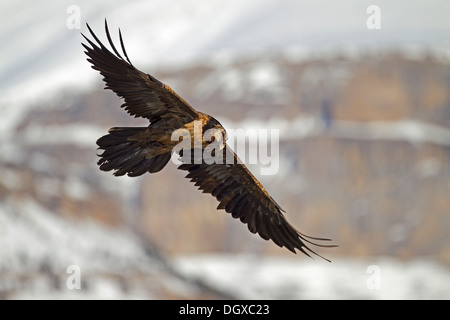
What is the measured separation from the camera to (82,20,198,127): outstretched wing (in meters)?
14.4

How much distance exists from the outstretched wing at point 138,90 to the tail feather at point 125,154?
432mm

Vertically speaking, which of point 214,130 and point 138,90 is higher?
point 138,90

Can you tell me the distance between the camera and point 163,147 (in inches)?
603

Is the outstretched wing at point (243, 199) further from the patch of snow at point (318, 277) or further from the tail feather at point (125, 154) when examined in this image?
the patch of snow at point (318, 277)

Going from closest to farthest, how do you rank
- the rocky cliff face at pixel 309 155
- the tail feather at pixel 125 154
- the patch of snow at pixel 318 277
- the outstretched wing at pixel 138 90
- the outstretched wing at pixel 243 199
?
the outstretched wing at pixel 138 90
the tail feather at pixel 125 154
the outstretched wing at pixel 243 199
the patch of snow at pixel 318 277
the rocky cliff face at pixel 309 155

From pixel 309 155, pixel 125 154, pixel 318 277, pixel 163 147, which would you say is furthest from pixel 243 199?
pixel 309 155

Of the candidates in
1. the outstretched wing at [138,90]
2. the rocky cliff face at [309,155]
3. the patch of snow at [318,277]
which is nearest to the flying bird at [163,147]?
the outstretched wing at [138,90]

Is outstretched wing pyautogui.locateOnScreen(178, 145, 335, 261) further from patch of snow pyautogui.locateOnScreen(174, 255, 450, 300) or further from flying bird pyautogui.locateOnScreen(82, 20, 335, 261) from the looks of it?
patch of snow pyautogui.locateOnScreen(174, 255, 450, 300)

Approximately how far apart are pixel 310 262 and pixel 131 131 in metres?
Result: 82.3

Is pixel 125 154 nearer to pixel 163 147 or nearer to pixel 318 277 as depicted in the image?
pixel 163 147

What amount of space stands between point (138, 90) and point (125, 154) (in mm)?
1145

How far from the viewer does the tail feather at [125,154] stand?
49.2ft

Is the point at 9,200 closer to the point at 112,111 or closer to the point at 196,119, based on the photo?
the point at 112,111
